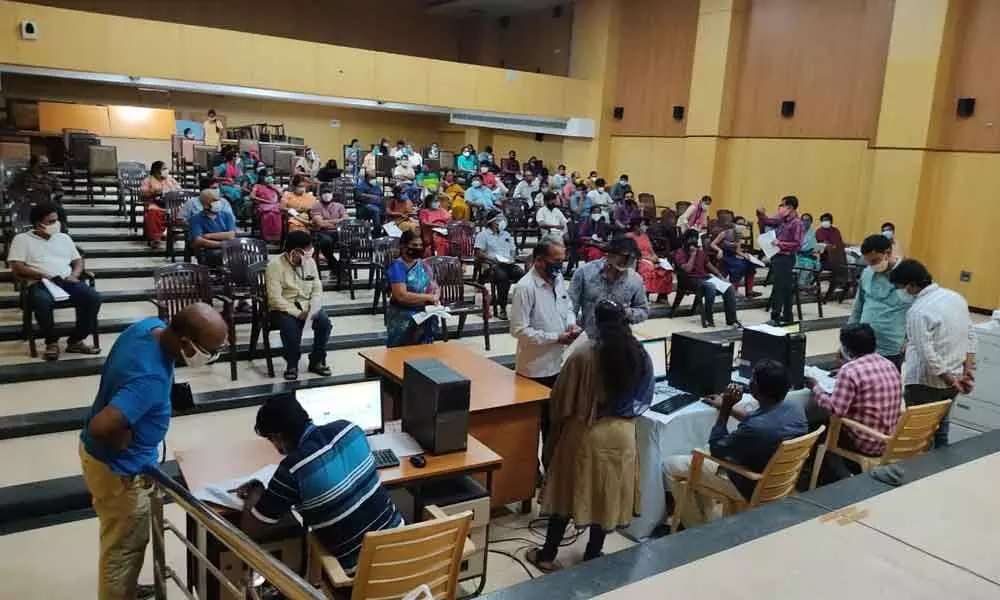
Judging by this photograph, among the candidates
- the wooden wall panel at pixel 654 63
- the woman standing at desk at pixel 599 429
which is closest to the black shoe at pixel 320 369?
the woman standing at desk at pixel 599 429

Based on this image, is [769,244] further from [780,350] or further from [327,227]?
[327,227]

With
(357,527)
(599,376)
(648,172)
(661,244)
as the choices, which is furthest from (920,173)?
(357,527)

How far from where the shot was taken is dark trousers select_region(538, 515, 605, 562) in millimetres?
3605

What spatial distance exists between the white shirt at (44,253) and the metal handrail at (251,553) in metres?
4.24

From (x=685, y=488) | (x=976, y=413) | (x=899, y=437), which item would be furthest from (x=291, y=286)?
(x=976, y=413)

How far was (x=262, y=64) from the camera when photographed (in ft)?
44.1

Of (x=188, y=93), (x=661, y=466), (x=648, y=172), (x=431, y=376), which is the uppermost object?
(x=188, y=93)

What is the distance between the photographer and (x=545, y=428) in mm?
4340

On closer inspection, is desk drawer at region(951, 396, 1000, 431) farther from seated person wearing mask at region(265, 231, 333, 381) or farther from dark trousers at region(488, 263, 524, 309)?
seated person wearing mask at region(265, 231, 333, 381)

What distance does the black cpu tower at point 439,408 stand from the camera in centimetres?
327

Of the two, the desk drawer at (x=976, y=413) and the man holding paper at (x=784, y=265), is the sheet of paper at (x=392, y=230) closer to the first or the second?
the man holding paper at (x=784, y=265)

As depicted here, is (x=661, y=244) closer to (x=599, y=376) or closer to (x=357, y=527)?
(x=599, y=376)

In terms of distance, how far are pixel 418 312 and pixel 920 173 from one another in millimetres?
9539

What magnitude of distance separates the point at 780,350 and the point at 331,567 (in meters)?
3.07
